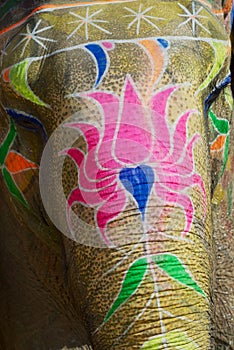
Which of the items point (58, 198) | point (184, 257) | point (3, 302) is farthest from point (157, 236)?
point (3, 302)

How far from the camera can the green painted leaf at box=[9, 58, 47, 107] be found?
119 inches

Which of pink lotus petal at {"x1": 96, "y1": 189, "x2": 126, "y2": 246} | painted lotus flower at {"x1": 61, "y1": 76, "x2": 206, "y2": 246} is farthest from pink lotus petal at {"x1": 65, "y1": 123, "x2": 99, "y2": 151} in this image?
pink lotus petal at {"x1": 96, "y1": 189, "x2": 126, "y2": 246}

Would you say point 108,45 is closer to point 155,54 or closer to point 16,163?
point 155,54

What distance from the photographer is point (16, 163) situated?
3117 mm

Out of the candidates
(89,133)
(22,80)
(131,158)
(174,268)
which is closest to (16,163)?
(22,80)

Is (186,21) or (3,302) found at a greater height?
(186,21)

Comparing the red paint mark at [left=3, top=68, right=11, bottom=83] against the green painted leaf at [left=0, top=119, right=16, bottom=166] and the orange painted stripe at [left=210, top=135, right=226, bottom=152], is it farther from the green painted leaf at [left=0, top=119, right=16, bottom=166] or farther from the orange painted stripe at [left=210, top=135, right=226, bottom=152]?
the orange painted stripe at [left=210, top=135, right=226, bottom=152]

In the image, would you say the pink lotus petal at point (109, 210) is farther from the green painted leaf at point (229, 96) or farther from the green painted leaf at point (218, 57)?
the green painted leaf at point (229, 96)

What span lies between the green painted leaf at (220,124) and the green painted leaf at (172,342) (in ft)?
1.69

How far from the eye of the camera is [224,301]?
10.7 ft

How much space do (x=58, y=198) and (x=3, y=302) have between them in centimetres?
60

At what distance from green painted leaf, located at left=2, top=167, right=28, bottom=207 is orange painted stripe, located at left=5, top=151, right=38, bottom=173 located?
Result: 0.05 ft

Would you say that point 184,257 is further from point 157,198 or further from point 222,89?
point 222,89

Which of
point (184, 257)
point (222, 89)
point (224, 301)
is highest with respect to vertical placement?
point (222, 89)
